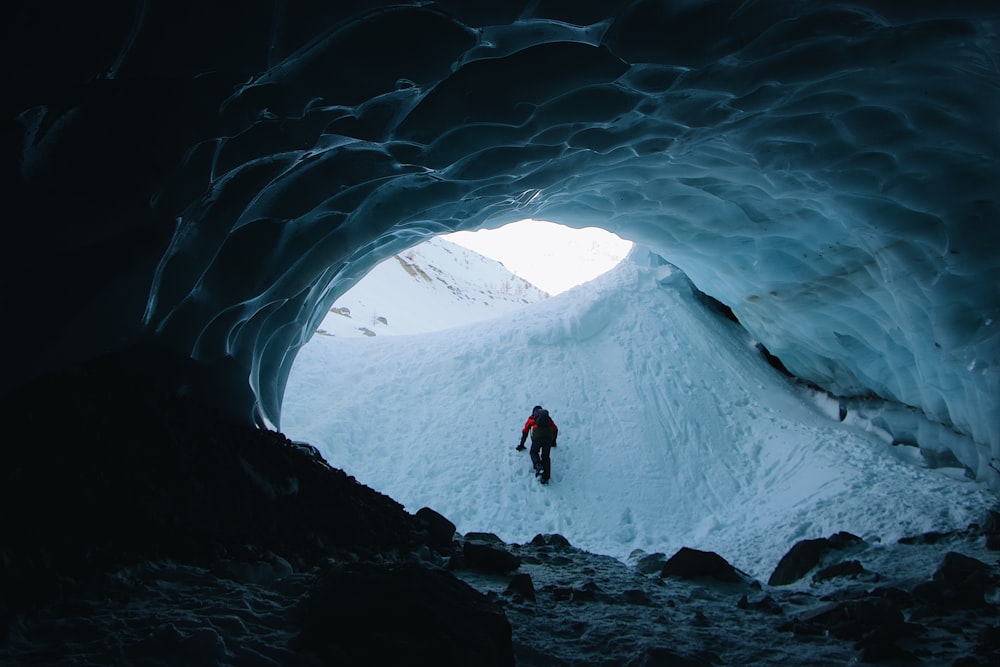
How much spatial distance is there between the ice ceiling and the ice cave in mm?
14

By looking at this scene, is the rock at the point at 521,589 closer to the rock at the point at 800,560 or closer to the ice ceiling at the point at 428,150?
the ice ceiling at the point at 428,150

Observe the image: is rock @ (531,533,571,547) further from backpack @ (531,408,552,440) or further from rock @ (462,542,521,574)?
backpack @ (531,408,552,440)

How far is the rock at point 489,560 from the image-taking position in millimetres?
3986

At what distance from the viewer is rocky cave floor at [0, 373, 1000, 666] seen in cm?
203

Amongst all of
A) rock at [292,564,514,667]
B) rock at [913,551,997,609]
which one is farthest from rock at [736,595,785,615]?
rock at [292,564,514,667]

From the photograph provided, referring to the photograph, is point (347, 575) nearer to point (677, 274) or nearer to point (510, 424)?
point (510, 424)

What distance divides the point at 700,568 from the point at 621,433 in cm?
435

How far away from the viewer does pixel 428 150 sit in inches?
141

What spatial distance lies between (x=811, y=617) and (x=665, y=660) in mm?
1310

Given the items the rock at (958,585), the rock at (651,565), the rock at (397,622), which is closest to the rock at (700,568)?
the rock at (651,565)

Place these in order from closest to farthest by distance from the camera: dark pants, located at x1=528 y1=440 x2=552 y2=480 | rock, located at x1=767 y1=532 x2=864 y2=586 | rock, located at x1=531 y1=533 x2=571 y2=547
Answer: rock, located at x1=767 y1=532 x2=864 y2=586 → rock, located at x1=531 y1=533 x2=571 y2=547 → dark pants, located at x1=528 y1=440 x2=552 y2=480

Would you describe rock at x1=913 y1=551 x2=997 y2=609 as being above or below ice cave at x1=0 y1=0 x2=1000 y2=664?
below

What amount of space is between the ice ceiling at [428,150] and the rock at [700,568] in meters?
2.91

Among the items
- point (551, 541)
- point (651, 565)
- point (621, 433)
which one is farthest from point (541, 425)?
point (651, 565)
